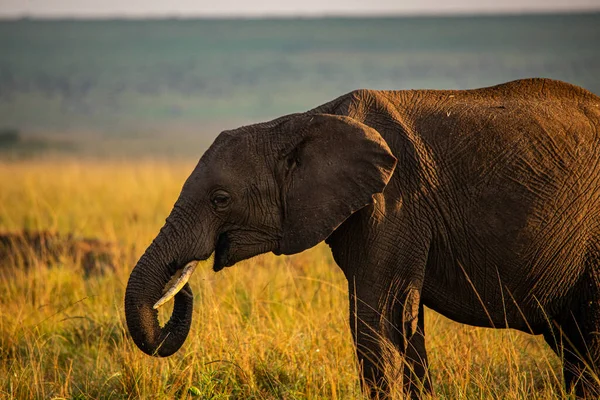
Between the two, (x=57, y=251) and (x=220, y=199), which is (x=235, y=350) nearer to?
(x=220, y=199)

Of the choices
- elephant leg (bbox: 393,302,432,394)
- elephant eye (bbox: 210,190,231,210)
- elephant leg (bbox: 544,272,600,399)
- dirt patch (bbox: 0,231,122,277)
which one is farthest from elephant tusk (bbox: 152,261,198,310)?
dirt patch (bbox: 0,231,122,277)

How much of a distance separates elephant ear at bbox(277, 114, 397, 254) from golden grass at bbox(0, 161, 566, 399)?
1139 mm

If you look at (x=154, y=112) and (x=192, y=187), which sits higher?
(x=192, y=187)

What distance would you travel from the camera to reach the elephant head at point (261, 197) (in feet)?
19.3

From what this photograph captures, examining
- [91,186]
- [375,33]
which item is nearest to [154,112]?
[375,33]

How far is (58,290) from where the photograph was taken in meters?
9.99

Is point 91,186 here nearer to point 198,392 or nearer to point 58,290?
point 58,290

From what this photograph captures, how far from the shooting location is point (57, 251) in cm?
1146

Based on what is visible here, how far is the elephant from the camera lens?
234 inches

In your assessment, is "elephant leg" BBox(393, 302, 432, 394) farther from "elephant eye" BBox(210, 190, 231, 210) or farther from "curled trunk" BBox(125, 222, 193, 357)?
"curled trunk" BBox(125, 222, 193, 357)

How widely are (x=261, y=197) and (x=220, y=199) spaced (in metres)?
0.24

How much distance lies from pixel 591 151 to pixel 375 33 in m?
96.0

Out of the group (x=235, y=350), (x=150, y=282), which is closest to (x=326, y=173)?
(x=150, y=282)

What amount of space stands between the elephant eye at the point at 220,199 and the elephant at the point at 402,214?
0.5 inches
